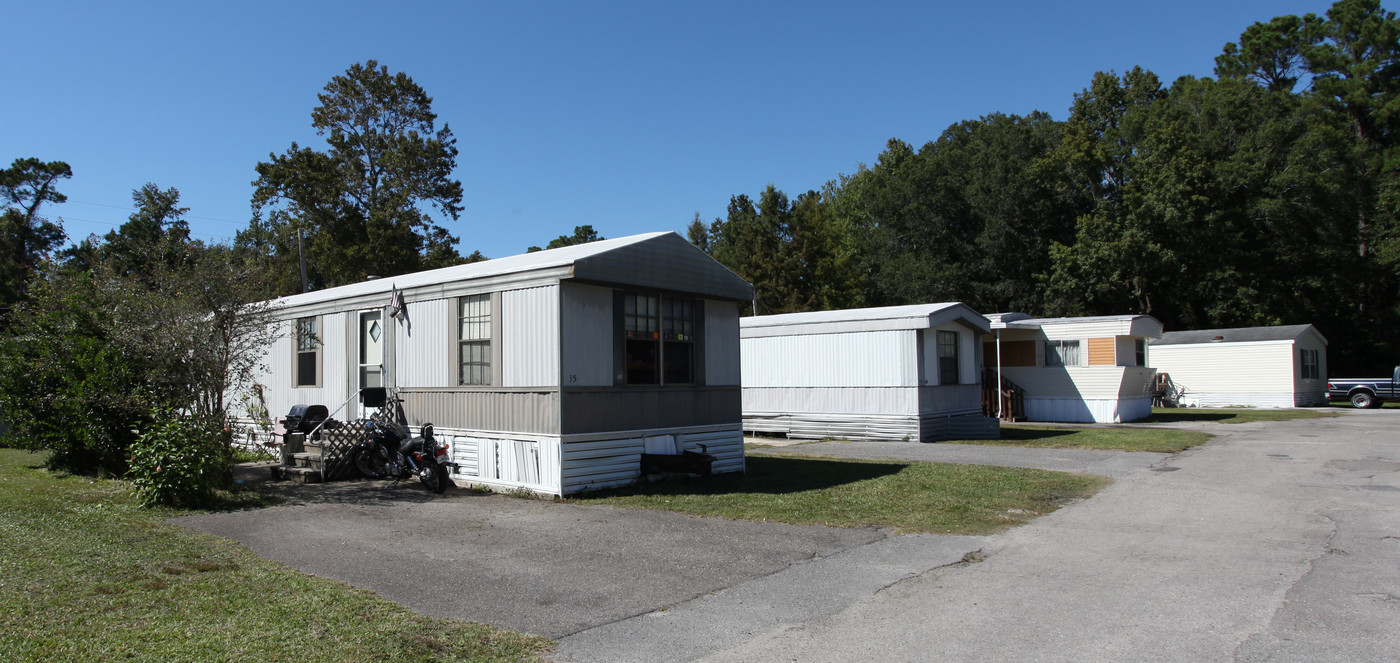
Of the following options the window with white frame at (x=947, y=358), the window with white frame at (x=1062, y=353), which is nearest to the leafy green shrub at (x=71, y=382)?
the window with white frame at (x=947, y=358)

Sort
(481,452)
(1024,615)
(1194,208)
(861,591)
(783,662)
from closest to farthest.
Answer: (783,662) < (1024,615) < (861,591) < (481,452) < (1194,208)

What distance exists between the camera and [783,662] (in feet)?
15.8

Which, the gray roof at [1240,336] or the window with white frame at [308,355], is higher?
the gray roof at [1240,336]

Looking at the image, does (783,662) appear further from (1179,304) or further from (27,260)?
(27,260)

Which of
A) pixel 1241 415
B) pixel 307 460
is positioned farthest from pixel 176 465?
pixel 1241 415

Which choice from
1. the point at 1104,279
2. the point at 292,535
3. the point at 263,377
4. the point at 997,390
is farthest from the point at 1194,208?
the point at 292,535

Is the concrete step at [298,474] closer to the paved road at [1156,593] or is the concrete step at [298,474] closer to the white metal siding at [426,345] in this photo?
the white metal siding at [426,345]

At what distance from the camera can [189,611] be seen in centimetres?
556

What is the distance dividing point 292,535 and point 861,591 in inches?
219

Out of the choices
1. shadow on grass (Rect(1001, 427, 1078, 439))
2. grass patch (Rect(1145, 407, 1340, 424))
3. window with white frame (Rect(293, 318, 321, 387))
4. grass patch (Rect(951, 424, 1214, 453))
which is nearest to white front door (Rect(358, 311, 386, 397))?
window with white frame (Rect(293, 318, 321, 387))

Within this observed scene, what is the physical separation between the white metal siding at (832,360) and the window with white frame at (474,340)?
34.1ft

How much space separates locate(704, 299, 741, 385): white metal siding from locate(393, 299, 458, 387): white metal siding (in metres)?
3.67

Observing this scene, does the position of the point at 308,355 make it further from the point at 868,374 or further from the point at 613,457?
the point at 868,374

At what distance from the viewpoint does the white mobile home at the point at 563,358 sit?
35.6ft
